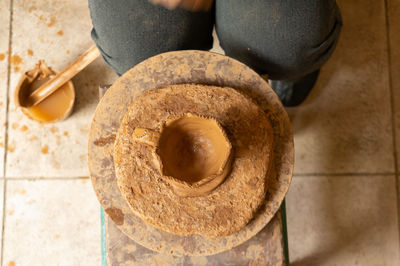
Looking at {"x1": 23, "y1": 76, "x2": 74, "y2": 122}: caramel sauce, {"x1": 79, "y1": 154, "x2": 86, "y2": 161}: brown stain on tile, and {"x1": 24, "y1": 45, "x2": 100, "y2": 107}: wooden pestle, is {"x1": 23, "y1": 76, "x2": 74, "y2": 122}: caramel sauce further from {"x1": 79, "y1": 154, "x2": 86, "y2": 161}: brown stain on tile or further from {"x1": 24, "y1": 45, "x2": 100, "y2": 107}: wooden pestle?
{"x1": 79, "y1": 154, "x2": 86, "y2": 161}: brown stain on tile

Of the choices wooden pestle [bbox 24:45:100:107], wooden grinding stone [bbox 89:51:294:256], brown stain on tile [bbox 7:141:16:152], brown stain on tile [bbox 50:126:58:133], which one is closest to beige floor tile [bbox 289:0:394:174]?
wooden grinding stone [bbox 89:51:294:256]

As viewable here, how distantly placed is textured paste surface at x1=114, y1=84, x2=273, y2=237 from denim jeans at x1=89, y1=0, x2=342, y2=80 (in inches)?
7.5

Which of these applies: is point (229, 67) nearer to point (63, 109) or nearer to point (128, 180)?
point (128, 180)

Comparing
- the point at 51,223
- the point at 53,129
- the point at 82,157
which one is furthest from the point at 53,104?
the point at 51,223

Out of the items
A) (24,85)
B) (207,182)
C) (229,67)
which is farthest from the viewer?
(24,85)

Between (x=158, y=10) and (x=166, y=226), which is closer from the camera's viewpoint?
(x=166, y=226)

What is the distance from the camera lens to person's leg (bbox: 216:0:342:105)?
2.57ft

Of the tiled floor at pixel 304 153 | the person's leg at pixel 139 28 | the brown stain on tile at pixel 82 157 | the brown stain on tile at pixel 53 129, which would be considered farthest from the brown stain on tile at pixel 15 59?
the person's leg at pixel 139 28

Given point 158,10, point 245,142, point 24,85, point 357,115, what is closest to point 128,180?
point 245,142

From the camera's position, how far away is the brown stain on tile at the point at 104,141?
2.43 ft

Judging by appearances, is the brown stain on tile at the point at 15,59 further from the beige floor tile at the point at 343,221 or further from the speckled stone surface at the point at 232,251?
the beige floor tile at the point at 343,221

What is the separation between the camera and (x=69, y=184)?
1.29m

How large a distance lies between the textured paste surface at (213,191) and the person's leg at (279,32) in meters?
0.19

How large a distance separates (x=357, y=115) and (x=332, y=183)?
0.87 ft
